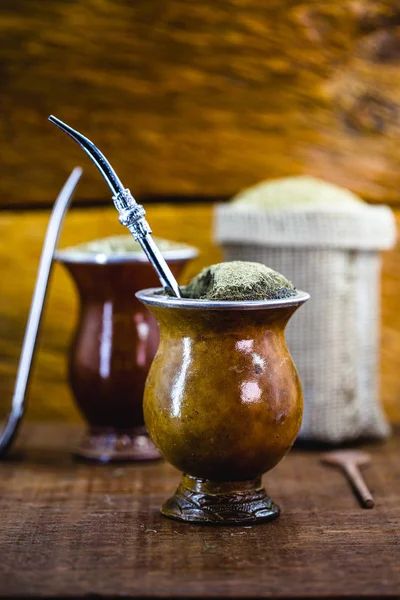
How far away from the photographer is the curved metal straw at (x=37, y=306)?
1023 millimetres

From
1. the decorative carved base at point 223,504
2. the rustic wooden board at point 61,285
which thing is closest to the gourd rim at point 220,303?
the decorative carved base at point 223,504

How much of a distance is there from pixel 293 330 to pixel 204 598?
519 millimetres

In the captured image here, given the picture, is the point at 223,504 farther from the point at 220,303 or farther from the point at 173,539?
the point at 220,303

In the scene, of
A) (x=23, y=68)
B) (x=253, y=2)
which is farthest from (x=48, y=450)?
(x=253, y=2)

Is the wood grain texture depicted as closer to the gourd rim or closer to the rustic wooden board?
the rustic wooden board

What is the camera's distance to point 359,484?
0.93m

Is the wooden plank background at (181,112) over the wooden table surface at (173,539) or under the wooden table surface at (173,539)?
over

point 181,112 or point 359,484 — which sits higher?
point 181,112

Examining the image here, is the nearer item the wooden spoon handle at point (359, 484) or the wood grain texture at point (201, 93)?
the wooden spoon handle at point (359, 484)

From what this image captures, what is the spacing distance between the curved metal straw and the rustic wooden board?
0.77 ft

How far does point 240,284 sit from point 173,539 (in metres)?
0.23

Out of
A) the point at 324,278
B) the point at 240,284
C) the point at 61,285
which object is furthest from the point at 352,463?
the point at 61,285

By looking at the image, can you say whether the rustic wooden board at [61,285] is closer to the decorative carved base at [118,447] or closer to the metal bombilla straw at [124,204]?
the decorative carved base at [118,447]

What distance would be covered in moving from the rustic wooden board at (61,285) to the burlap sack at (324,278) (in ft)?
0.42
